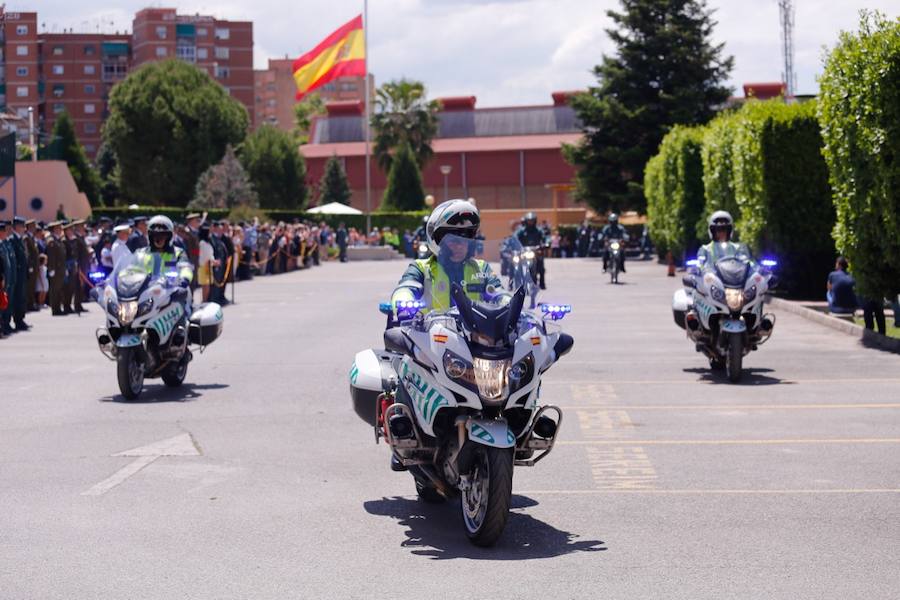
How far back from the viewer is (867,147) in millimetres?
19812

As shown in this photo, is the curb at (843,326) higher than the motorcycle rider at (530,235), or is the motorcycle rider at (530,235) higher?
the motorcycle rider at (530,235)

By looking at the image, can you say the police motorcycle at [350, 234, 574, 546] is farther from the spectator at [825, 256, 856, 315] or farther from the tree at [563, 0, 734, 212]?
the tree at [563, 0, 734, 212]

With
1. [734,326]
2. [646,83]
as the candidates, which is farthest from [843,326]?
[646,83]

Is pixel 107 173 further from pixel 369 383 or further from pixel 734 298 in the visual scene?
pixel 369 383

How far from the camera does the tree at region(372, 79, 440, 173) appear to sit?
94.1m

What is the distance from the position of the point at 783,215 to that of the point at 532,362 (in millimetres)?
22107

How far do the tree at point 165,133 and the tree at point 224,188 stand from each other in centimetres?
863

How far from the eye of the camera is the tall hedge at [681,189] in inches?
1800

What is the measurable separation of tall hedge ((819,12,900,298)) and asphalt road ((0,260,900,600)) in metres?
2.57

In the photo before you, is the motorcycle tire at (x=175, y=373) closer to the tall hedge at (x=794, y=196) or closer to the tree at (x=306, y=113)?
the tall hedge at (x=794, y=196)

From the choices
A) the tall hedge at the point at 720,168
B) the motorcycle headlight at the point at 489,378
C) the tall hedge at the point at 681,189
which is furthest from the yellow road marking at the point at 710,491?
the tall hedge at the point at 681,189

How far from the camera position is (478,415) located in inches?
306

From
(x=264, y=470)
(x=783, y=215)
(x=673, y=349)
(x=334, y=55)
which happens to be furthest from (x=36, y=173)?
(x=264, y=470)

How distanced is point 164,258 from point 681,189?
32.8m
